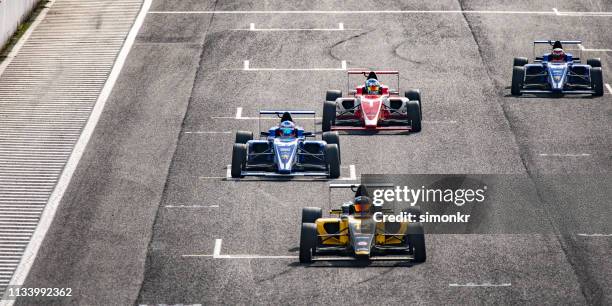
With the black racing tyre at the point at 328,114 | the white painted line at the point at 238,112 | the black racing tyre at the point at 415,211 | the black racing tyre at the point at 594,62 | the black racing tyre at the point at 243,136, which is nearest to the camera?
the black racing tyre at the point at 415,211

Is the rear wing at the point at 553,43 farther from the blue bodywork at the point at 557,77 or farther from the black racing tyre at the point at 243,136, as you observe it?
the black racing tyre at the point at 243,136

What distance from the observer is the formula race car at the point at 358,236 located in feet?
110

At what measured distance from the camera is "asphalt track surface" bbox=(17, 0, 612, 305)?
3334 cm

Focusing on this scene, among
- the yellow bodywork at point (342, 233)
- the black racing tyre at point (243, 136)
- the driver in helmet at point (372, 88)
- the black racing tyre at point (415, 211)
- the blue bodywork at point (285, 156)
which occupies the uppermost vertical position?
the black racing tyre at point (415, 211)

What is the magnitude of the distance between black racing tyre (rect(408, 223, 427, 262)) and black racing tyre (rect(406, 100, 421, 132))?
10.0 metres

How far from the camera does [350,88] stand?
48.4 metres

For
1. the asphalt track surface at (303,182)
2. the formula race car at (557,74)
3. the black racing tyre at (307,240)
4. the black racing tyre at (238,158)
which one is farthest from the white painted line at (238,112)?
the black racing tyre at (307,240)

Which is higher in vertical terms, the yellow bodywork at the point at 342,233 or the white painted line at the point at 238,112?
the yellow bodywork at the point at 342,233

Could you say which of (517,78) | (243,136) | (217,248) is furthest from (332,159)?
(517,78)

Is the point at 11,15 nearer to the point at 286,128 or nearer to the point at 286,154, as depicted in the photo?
the point at 286,128

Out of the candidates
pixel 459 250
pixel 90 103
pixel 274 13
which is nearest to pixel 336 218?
pixel 459 250

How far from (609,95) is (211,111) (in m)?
14.0

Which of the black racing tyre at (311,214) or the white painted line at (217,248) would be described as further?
the white painted line at (217,248)

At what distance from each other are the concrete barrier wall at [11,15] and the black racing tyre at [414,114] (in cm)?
1741
